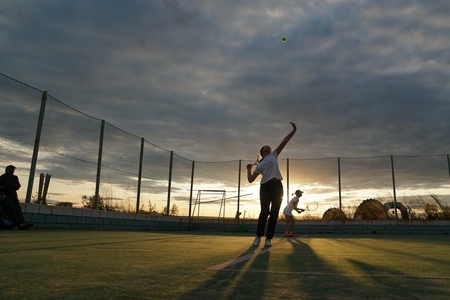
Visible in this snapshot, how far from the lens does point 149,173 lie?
48.1 ft

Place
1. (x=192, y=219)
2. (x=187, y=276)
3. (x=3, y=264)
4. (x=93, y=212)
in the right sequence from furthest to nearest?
(x=192, y=219) < (x=93, y=212) < (x=3, y=264) < (x=187, y=276)

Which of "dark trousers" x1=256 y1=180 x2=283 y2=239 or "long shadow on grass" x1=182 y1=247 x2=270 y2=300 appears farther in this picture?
"dark trousers" x1=256 y1=180 x2=283 y2=239

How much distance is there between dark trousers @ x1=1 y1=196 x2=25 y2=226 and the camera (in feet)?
26.6

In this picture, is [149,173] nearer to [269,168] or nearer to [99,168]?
[99,168]

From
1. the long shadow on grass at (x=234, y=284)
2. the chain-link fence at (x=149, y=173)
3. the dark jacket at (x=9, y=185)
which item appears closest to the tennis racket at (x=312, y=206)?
the chain-link fence at (x=149, y=173)

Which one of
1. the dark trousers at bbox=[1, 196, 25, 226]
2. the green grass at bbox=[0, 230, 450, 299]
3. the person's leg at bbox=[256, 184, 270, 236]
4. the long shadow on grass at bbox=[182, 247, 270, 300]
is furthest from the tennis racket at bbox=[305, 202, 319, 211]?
the long shadow on grass at bbox=[182, 247, 270, 300]

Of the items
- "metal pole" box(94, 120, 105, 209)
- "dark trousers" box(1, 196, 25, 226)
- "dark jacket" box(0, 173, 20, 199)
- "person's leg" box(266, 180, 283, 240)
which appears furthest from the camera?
"metal pole" box(94, 120, 105, 209)

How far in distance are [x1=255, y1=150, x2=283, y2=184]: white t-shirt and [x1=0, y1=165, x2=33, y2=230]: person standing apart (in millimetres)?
5711

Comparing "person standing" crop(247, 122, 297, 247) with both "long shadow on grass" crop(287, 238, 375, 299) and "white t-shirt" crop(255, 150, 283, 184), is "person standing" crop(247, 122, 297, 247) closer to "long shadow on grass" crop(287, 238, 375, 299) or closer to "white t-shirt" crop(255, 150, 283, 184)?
"white t-shirt" crop(255, 150, 283, 184)

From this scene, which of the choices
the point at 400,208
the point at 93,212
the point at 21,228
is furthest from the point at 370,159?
the point at 21,228

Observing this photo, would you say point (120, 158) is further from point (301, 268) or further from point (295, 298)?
point (295, 298)

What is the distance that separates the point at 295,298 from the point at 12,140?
827cm

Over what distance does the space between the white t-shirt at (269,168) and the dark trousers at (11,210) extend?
19.0 feet

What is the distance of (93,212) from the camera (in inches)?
460
